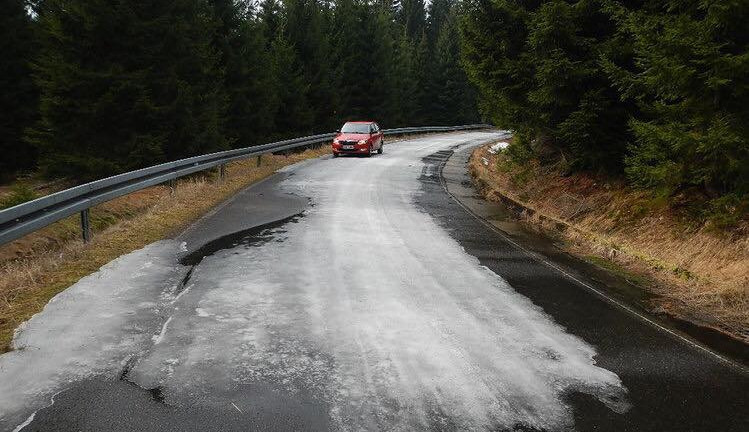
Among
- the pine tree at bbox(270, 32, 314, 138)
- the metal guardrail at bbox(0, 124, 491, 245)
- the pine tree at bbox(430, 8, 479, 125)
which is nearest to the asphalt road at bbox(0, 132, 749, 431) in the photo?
the metal guardrail at bbox(0, 124, 491, 245)

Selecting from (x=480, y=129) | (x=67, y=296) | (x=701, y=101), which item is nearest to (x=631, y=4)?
(x=701, y=101)

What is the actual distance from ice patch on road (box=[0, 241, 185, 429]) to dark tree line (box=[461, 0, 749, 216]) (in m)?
7.13

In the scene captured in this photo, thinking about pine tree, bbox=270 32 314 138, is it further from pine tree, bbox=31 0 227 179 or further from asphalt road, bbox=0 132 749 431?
asphalt road, bbox=0 132 749 431

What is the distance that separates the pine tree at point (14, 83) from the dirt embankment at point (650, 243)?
22.3 meters

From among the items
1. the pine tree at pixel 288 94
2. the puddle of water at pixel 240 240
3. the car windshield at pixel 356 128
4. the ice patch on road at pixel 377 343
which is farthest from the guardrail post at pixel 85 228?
the pine tree at pixel 288 94

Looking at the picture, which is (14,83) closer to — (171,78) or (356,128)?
(171,78)

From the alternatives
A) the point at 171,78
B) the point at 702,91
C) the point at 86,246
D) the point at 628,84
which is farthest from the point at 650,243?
the point at 171,78

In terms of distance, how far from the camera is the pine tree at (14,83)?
81.1 ft

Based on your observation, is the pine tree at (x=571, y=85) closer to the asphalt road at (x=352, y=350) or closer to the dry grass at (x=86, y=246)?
the asphalt road at (x=352, y=350)

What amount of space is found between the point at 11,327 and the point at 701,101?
8.77 m

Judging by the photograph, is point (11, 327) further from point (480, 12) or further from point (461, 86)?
point (461, 86)

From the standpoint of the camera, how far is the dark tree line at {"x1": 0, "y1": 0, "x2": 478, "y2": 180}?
16891mm

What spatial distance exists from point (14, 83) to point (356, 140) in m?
16.0

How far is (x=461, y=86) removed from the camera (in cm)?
6278
